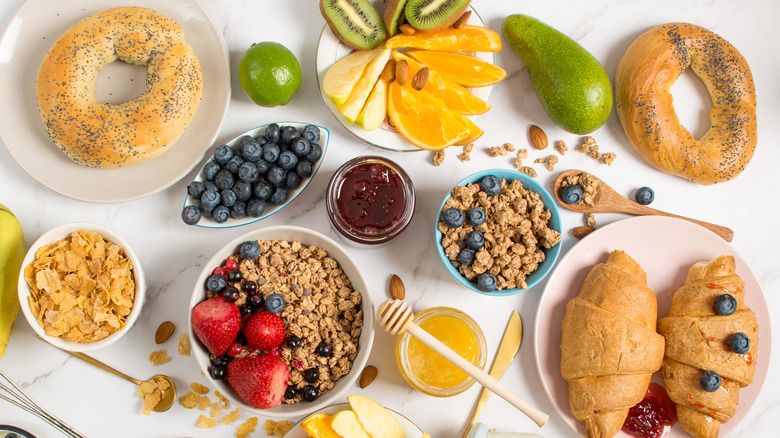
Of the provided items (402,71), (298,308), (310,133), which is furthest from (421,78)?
(298,308)

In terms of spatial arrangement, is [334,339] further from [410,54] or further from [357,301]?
[410,54]

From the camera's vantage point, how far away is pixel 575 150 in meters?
1.95

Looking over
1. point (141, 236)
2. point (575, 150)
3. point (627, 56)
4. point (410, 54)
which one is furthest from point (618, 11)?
point (141, 236)

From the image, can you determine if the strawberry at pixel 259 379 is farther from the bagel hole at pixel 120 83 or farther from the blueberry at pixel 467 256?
the bagel hole at pixel 120 83

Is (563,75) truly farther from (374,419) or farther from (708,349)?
(374,419)

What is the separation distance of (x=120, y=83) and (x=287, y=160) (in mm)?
670

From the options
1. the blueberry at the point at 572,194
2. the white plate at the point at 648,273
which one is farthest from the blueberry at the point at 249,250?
the blueberry at the point at 572,194

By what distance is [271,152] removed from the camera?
1688 millimetres

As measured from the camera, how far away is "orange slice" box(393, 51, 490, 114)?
1730mm

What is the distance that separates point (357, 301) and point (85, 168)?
104 centimetres

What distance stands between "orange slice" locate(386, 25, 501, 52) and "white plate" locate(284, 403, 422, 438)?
121cm

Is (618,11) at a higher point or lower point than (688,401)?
higher

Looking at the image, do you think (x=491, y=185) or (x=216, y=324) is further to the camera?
(x=491, y=185)

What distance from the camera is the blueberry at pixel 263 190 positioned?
5.53 ft
